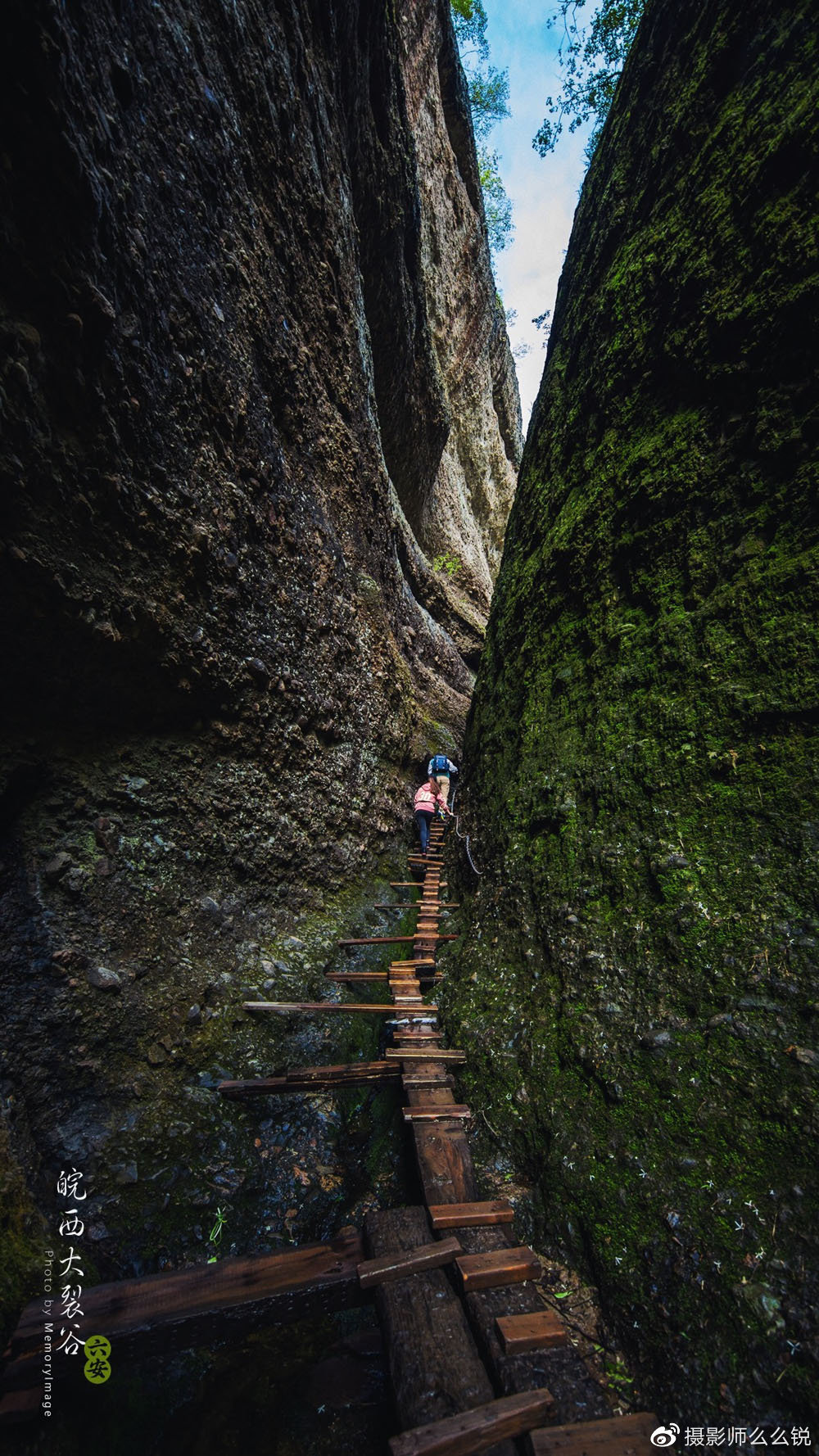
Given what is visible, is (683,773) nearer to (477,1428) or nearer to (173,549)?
(477,1428)

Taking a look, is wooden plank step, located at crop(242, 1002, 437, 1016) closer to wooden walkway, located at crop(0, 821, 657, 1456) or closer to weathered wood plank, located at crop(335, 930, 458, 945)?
weathered wood plank, located at crop(335, 930, 458, 945)

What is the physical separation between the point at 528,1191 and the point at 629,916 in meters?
1.47

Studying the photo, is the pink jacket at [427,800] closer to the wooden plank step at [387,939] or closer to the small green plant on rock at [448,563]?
the wooden plank step at [387,939]

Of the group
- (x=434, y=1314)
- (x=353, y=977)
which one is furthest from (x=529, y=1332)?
(x=353, y=977)

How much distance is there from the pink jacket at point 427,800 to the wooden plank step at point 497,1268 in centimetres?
589

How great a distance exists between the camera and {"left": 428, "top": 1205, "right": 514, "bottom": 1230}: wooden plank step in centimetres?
240

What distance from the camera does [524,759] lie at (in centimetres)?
488

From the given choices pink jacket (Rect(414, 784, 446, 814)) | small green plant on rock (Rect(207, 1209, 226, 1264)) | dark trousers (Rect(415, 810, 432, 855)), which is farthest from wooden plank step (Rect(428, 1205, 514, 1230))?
pink jacket (Rect(414, 784, 446, 814))

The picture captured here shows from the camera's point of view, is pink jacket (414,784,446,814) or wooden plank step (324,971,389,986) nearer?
wooden plank step (324,971,389,986)

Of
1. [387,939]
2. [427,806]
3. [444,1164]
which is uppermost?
[427,806]

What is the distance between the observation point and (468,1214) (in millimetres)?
2434

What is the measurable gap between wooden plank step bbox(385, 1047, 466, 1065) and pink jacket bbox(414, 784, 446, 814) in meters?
4.63

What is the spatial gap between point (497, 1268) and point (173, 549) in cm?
441

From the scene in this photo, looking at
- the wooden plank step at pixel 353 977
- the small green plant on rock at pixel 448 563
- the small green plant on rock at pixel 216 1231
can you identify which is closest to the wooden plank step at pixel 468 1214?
the small green plant on rock at pixel 216 1231
